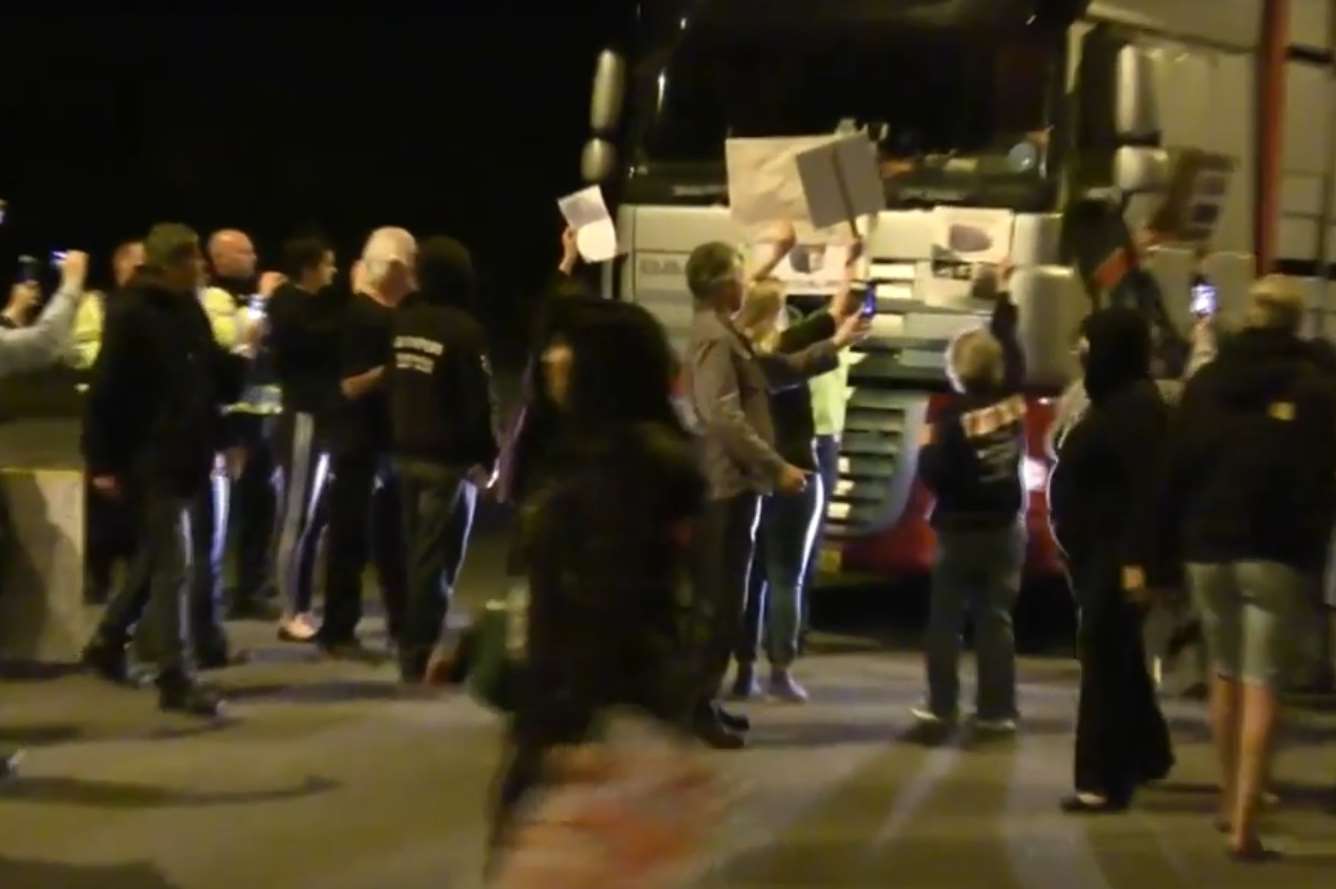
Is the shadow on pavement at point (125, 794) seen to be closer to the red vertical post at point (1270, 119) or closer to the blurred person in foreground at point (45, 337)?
the blurred person in foreground at point (45, 337)

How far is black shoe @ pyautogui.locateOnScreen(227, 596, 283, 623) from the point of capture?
1113 centimetres

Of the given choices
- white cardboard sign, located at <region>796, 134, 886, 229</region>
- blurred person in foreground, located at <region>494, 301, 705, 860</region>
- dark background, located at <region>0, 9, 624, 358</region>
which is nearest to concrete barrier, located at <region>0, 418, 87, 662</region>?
white cardboard sign, located at <region>796, 134, 886, 229</region>

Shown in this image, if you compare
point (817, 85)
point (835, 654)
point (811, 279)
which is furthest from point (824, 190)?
point (835, 654)

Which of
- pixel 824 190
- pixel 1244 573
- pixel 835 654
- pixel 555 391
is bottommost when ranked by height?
pixel 835 654

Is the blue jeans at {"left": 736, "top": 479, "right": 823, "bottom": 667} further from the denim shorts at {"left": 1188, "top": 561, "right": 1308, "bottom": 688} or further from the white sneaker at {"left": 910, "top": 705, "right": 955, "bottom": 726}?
the denim shorts at {"left": 1188, "top": 561, "right": 1308, "bottom": 688}

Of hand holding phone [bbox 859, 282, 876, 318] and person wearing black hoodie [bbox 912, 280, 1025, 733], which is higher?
hand holding phone [bbox 859, 282, 876, 318]

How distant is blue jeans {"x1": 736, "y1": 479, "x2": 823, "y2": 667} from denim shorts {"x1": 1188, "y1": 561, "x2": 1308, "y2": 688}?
2.45 metres

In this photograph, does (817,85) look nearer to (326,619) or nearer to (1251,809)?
(326,619)

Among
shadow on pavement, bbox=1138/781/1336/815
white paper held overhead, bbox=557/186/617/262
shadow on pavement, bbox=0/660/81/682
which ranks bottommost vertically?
shadow on pavement, bbox=0/660/81/682

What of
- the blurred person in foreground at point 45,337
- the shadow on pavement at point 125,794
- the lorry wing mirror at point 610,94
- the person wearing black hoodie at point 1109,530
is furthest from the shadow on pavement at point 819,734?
the lorry wing mirror at point 610,94

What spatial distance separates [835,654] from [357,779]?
11.6ft

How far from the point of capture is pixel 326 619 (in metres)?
10.1

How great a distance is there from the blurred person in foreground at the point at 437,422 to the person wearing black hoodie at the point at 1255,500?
3.24 m

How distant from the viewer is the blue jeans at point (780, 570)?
9219mm
